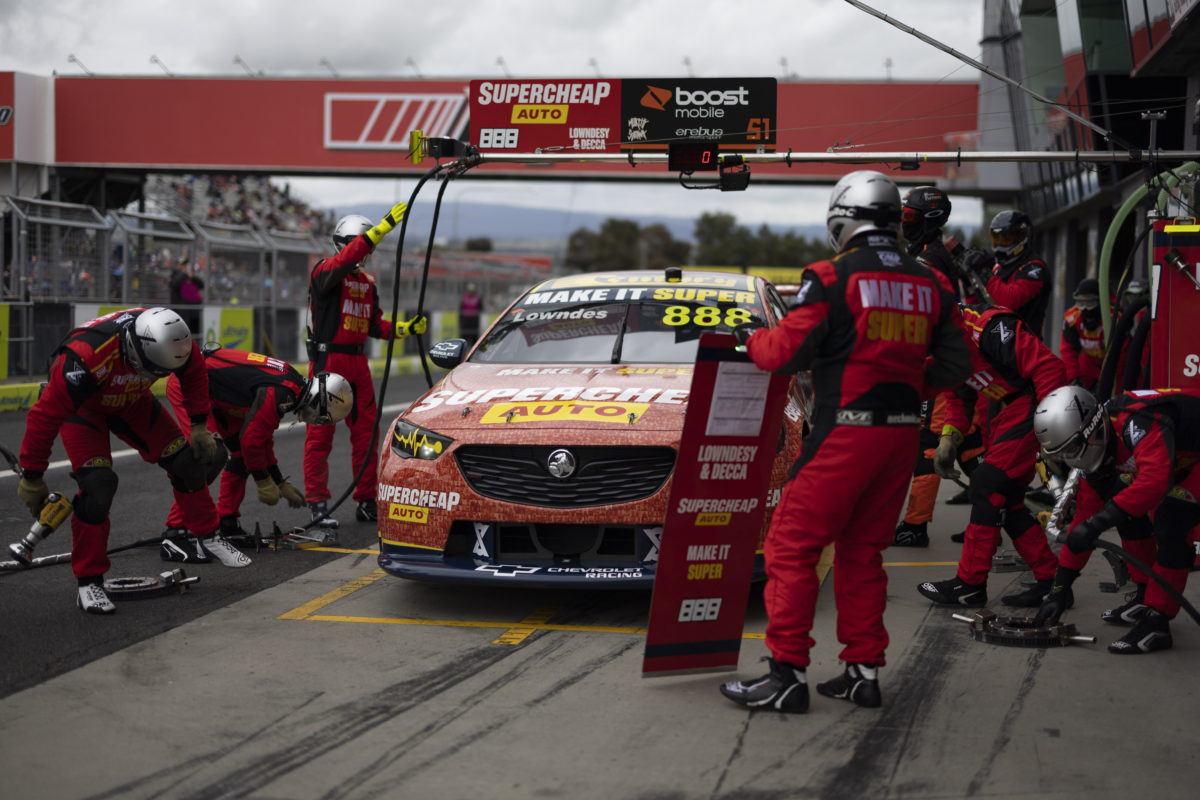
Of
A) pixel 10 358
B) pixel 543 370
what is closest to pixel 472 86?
pixel 543 370

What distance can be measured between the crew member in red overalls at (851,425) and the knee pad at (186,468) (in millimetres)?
3179

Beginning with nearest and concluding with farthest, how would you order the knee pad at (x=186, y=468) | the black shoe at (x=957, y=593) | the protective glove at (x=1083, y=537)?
1. the protective glove at (x=1083, y=537)
2. the black shoe at (x=957, y=593)
3. the knee pad at (x=186, y=468)

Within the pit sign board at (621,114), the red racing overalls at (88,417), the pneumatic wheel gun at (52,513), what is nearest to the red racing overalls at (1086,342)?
the pit sign board at (621,114)

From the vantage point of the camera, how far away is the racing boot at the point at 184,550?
6633 millimetres

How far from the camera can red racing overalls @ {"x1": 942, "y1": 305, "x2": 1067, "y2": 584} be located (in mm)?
5527

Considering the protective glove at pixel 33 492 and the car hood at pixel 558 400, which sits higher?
the car hood at pixel 558 400

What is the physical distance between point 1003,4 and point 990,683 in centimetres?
2040

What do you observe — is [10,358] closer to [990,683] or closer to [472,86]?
[472,86]

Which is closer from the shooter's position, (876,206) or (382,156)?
(876,206)

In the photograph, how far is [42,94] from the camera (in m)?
28.8

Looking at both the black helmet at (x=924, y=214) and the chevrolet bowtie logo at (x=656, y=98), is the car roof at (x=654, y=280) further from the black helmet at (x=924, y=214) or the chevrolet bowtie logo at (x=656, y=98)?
the chevrolet bowtie logo at (x=656, y=98)

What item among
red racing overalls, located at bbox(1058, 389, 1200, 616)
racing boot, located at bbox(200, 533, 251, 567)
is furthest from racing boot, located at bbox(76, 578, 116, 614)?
red racing overalls, located at bbox(1058, 389, 1200, 616)

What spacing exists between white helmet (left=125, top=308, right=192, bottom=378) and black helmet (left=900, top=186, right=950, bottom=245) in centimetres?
420

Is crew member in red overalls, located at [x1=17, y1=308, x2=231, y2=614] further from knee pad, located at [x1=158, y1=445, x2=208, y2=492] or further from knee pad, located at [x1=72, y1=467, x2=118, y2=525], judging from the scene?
knee pad, located at [x1=158, y1=445, x2=208, y2=492]
